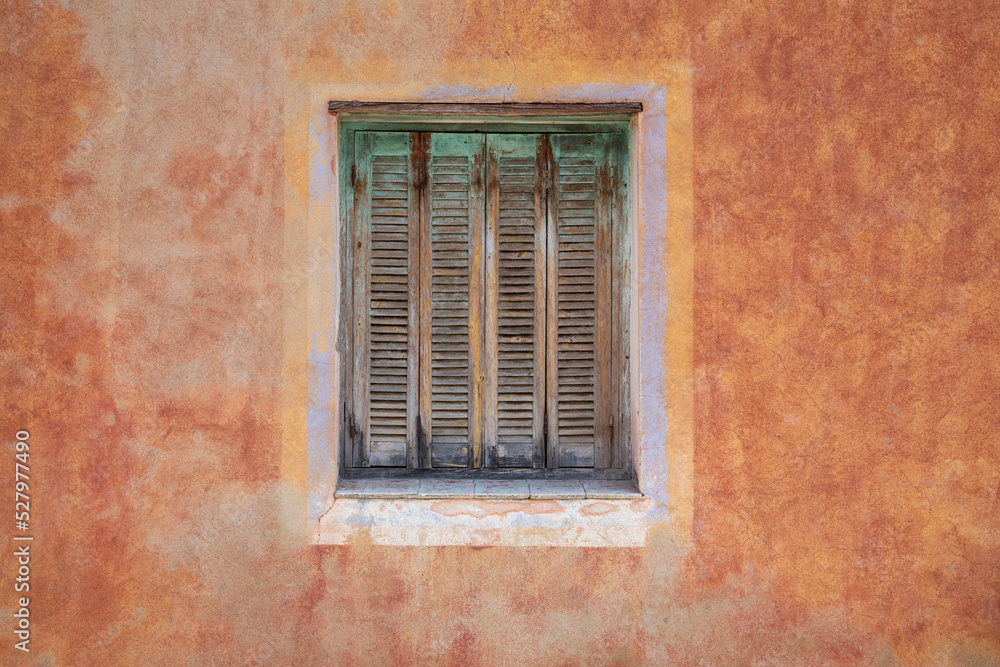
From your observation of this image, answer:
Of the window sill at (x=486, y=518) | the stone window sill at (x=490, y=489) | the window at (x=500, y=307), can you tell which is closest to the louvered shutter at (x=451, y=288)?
the window at (x=500, y=307)

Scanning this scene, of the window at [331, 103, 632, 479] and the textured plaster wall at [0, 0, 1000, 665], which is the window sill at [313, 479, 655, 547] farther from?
the window at [331, 103, 632, 479]

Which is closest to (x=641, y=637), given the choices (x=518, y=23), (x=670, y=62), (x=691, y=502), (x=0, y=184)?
(x=691, y=502)

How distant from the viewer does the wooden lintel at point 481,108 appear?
2844 millimetres

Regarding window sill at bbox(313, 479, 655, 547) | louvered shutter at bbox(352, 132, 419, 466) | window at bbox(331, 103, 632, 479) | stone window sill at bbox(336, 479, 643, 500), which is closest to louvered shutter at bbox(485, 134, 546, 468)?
window at bbox(331, 103, 632, 479)

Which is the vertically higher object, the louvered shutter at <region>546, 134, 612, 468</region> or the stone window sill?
the louvered shutter at <region>546, 134, 612, 468</region>

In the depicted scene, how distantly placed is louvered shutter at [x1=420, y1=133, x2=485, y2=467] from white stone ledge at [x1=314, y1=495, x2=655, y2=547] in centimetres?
27

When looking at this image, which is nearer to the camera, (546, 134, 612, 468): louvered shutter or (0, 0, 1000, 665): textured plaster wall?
(0, 0, 1000, 665): textured plaster wall

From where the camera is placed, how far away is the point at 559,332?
10.1ft

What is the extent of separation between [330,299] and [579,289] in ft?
3.50

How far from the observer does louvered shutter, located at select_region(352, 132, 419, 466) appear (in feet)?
9.99

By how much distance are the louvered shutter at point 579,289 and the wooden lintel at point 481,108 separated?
7.9 inches

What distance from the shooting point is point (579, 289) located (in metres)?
3.06

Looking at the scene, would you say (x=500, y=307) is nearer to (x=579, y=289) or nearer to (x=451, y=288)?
(x=451, y=288)

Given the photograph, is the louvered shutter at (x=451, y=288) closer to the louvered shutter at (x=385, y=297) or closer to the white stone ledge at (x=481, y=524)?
the louvered shutter at (x=385, y=297)
